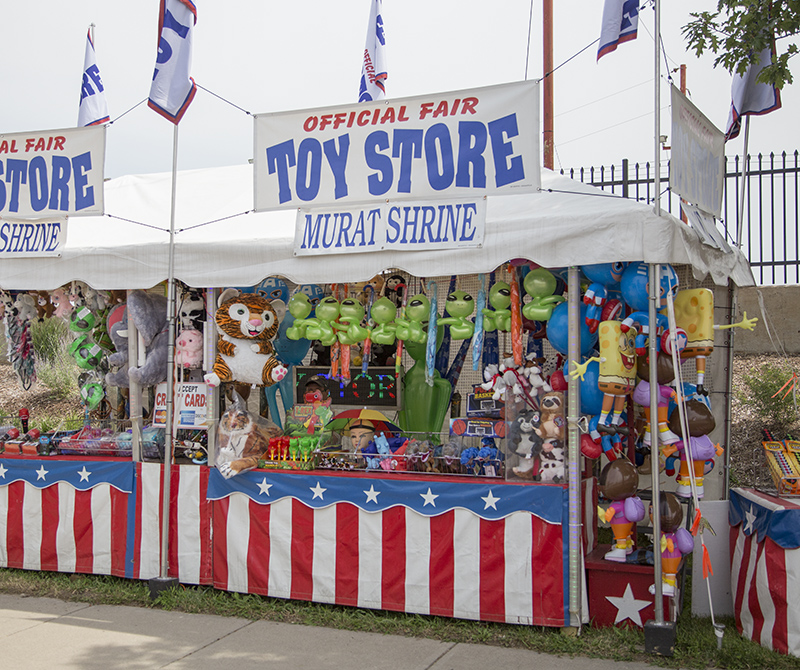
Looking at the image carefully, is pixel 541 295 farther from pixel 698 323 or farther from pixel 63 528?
pixel 63 528

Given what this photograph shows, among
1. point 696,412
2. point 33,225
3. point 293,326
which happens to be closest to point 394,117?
point 293,326

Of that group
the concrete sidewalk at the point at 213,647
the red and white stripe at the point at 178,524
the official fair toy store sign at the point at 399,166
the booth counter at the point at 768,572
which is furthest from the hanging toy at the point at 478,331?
the red and white stripe at the point at 178,524

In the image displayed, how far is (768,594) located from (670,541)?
59cm

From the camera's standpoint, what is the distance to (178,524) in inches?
228

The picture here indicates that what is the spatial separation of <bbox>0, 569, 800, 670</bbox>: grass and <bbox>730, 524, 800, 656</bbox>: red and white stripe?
0.28 ft

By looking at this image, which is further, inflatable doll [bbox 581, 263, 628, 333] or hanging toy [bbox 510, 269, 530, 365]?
hanging toy [bbox 510, 269, 530, 365]

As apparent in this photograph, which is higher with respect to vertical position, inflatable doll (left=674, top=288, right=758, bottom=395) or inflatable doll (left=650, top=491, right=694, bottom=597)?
inflatable doll (left=674, top=288, right=758, bottom=395)

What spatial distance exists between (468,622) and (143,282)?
3301 millimetres

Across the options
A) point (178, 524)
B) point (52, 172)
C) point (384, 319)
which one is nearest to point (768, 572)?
point (384, 319)

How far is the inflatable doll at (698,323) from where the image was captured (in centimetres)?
465

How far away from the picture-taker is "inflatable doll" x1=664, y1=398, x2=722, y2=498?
4.64m

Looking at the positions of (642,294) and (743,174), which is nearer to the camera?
(642,294)

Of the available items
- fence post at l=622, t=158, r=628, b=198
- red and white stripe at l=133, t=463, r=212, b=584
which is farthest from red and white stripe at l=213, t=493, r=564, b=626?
fence post at l=622, t=158, r=628, b=198

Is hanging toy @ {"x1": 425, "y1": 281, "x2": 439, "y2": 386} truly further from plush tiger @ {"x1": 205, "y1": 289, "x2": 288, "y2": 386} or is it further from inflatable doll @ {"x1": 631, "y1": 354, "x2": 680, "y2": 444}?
inflatable doll @ {"x1": 631, "y1": 354, "x2": 680, "y2": 444}
